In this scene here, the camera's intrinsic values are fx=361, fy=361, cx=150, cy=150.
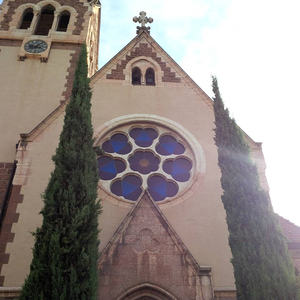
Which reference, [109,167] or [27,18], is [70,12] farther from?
[109,167]

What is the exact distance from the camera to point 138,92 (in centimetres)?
1434

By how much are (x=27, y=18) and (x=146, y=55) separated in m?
9.10

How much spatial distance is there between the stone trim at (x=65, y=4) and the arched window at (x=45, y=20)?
65 centimetres

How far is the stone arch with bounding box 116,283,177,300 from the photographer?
28.0 feet

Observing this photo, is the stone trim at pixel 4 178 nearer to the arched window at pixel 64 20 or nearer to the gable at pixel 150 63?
the gable at pixel 150 63

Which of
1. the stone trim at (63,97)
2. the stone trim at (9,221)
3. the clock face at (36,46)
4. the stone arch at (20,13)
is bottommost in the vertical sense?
the stone trim at (9,221)

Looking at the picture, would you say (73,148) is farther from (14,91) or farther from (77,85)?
(14,91)

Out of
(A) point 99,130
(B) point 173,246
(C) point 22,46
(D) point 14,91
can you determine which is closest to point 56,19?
(C) point 22,46

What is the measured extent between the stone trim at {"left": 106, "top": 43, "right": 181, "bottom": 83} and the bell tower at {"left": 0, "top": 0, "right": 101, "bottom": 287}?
8.45 ft

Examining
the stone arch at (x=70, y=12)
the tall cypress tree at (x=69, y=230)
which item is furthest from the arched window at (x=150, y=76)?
the tall cypress tree at (x=69, y=230)

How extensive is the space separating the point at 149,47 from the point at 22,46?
20.9 feet

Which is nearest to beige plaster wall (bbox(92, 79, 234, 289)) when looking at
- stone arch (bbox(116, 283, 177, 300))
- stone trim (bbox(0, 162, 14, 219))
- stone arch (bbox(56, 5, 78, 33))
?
stone arch (bbox(116, 283, 177, 300))

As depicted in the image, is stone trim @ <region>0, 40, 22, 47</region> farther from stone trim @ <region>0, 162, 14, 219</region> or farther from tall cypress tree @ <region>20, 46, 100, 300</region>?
tall cypress tree @ <region>20, 46, 100, 300</region>

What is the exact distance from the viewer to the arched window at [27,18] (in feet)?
66.2
